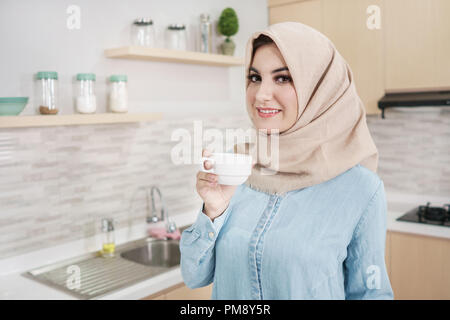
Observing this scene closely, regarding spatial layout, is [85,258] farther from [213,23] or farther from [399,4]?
[399,4]

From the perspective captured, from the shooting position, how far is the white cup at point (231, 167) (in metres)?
1.05

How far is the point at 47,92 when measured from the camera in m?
2.13

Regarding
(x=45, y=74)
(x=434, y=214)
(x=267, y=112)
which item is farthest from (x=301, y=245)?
(x=434, y=214)

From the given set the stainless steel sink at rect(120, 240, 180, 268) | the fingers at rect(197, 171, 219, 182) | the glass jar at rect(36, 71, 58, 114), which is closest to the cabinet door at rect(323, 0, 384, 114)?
the stainless steel sink at rect(120, 240, 180, 268)

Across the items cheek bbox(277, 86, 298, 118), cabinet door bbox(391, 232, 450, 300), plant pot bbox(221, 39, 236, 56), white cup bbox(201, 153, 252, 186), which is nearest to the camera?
white cup bbox(201, 153, 252, 186)

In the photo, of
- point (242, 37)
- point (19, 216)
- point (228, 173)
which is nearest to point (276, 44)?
point (228, 173)

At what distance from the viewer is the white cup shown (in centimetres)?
105

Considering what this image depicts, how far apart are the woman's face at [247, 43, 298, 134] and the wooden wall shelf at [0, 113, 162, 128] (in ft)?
3.52

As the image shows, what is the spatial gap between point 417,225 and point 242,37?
1.78 meters

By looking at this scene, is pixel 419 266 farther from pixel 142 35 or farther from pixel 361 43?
pixel 142 35

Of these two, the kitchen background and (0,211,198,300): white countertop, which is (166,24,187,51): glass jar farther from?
(0,211,198,300): white countertop

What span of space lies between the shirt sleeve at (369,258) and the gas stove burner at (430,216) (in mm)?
1838

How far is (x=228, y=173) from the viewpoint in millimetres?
1052

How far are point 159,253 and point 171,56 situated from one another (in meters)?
1.14
